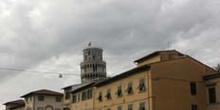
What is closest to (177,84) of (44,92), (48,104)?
(48,104)

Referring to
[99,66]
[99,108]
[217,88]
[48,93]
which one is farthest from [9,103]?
[217,88]

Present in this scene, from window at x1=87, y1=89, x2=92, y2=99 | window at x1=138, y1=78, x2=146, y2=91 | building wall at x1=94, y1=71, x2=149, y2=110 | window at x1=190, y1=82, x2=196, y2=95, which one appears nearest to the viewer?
window at x1=138, y1=78, x2=146, y2=91

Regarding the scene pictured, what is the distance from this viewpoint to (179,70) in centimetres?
5741

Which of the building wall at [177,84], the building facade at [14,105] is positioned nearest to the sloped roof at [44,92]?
the building facade at [14,105]

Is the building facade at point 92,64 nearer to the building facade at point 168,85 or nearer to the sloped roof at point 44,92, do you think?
the sloped roof at point 44,92

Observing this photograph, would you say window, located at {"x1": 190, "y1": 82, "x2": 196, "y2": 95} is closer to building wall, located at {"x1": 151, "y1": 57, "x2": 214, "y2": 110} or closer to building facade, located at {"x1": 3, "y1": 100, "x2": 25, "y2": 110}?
building wall, located at {"x1": 151, "y1": 57, "x2": 214, "y2": 110}

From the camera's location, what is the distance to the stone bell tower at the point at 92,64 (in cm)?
15675

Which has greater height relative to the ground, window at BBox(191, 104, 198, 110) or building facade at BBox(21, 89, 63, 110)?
building facade at BBox(21, 89, 63, 110)

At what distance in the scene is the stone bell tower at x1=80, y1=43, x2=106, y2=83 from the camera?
157 m

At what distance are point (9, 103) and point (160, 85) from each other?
245 feet

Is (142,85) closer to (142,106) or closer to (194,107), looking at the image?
(142,106)

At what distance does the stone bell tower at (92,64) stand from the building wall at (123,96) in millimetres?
85937

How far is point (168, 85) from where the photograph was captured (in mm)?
56000

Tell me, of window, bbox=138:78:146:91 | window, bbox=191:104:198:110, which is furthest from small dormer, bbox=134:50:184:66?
window, bbox=191:104:198:110
